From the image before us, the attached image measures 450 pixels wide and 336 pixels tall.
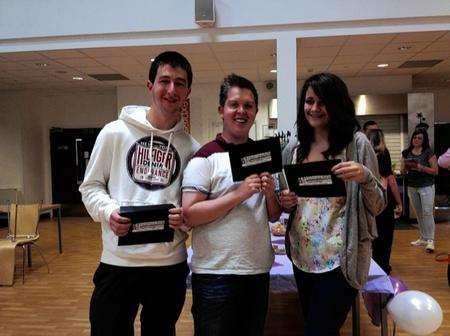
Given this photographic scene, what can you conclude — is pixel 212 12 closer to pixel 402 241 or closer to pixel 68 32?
pixel 68 32

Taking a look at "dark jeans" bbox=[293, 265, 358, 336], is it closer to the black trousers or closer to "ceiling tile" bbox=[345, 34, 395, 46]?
the black trousers

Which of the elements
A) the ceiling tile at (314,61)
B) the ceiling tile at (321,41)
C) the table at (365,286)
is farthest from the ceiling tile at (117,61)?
the table at (365,286)

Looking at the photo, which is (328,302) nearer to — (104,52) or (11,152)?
(104,52)

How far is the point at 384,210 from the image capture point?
3.83m

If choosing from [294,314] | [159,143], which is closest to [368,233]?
[159,143]

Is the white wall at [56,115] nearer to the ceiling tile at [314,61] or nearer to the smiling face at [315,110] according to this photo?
the ceiling tile at [314,61]

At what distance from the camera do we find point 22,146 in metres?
8.95

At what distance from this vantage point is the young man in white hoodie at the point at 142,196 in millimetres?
1547

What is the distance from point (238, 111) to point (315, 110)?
300mm

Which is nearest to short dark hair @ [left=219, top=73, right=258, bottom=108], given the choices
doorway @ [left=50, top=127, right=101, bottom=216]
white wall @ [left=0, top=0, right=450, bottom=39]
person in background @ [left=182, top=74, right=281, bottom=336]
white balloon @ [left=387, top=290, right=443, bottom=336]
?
person in background @ [left=182, top=74, right=281, bottom=336]

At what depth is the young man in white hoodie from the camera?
155 cm

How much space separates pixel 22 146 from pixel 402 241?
7976 mm

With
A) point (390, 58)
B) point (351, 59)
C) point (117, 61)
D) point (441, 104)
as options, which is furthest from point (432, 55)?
point (117, 61)

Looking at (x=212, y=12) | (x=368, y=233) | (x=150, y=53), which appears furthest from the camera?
(x=150, y=53)
